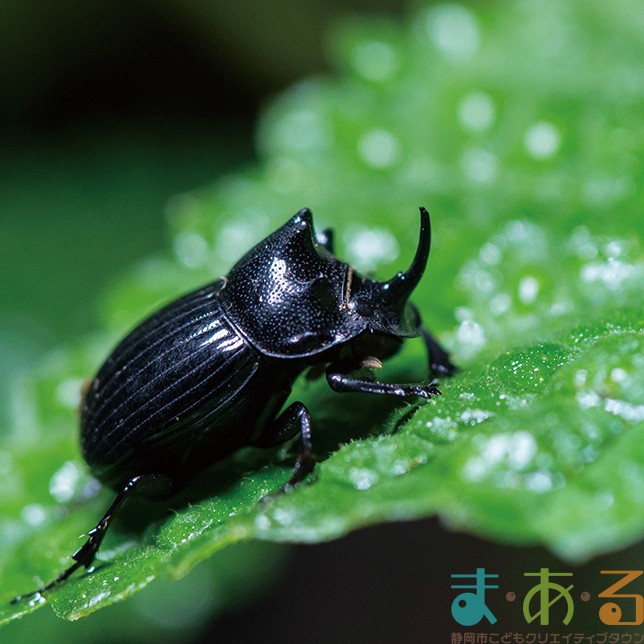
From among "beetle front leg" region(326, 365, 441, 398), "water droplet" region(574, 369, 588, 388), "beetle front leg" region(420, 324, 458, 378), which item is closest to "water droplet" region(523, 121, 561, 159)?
"beetle front leg" region(420, 324, 458, 378)

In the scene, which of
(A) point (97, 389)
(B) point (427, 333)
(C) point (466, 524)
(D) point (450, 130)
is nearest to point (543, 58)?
(D) point (450, 130)

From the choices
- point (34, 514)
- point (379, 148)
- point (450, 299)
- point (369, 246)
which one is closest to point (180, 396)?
point (34, 514)

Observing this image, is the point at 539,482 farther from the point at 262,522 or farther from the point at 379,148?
the point at 379,148

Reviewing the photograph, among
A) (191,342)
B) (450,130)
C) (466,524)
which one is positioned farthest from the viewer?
(450,130)

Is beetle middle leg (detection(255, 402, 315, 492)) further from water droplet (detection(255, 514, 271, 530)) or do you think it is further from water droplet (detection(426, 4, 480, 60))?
water droplet (detection(426, 4, 480, 60))

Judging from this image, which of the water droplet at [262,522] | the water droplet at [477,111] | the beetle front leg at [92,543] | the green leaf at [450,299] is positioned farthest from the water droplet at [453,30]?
the water droplet at [262,522]

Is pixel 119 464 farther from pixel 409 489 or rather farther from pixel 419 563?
pixel 419 563
